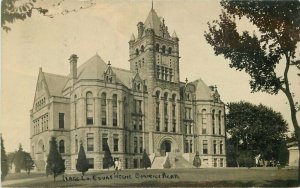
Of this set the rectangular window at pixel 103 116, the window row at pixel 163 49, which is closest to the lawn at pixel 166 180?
the rectangular window at pixel 103 116

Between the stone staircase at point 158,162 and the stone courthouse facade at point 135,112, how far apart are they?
0.22ft

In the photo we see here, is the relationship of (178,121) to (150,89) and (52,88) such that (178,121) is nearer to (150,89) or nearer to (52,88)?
(150,89)

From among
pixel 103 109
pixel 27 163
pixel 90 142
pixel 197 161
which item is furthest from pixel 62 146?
pixel 197 161

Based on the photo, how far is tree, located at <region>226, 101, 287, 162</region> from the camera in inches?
979

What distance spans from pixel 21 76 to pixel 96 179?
18.6ft

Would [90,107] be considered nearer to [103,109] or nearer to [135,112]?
[103,109]

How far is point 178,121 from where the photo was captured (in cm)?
2834

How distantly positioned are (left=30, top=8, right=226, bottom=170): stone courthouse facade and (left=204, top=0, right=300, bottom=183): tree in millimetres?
6430

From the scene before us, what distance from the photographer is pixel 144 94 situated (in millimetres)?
27672

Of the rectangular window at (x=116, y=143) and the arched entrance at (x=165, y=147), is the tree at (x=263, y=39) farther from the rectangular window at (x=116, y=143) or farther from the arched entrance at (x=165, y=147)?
the arched entrance at (x=165, y=147)

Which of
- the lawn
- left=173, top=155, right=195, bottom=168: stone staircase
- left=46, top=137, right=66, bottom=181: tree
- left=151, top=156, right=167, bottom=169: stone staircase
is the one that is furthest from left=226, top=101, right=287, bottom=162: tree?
left=46, top=137, right=66, bottom=181: tree

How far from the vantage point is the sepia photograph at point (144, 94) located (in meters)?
16.5

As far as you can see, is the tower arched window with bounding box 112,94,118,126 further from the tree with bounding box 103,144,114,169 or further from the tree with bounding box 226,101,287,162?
the tree with bounding box 226,101,287,162

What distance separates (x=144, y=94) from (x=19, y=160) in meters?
10.3
